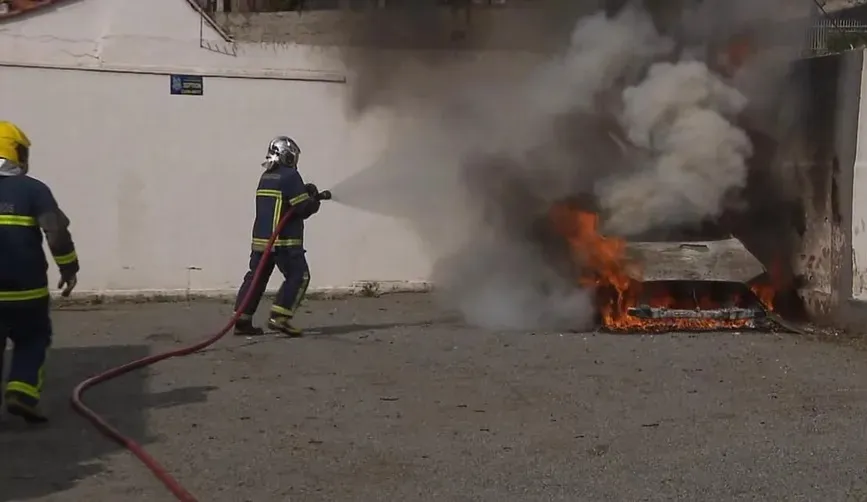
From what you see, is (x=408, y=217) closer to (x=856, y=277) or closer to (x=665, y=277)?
(x=665, y=277)

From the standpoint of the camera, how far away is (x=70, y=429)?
6.18m

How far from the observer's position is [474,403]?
22.4ft

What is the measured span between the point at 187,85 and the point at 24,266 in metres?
5.96

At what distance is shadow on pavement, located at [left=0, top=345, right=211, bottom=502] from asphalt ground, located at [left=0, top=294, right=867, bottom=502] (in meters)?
0.02

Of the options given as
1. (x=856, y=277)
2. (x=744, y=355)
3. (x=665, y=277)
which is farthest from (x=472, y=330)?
(x=856, y=277)

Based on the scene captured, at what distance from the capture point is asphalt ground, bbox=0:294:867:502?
16.8 ft

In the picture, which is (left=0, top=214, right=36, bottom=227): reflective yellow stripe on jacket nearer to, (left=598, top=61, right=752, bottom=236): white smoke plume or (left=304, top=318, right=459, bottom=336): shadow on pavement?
(left=304, top=318, right=459, bottom=336): shadow on pavement

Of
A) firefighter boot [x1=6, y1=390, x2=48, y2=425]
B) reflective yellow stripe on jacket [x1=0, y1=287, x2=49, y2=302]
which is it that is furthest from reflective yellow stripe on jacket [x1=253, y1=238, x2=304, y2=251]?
firefighter boot [x1=6, y1=390, x2=48, y2=425]

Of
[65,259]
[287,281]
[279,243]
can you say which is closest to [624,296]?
[287,281]

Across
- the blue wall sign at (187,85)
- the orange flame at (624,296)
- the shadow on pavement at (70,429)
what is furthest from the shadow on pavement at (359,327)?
the blue wall sign at (187,85)

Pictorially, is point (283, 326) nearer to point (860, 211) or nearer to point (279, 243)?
point (279, 243)

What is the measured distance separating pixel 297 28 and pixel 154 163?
2.26 m

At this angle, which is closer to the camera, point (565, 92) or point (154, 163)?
point (565, 92)

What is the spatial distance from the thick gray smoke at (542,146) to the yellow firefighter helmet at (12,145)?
4911 mm
